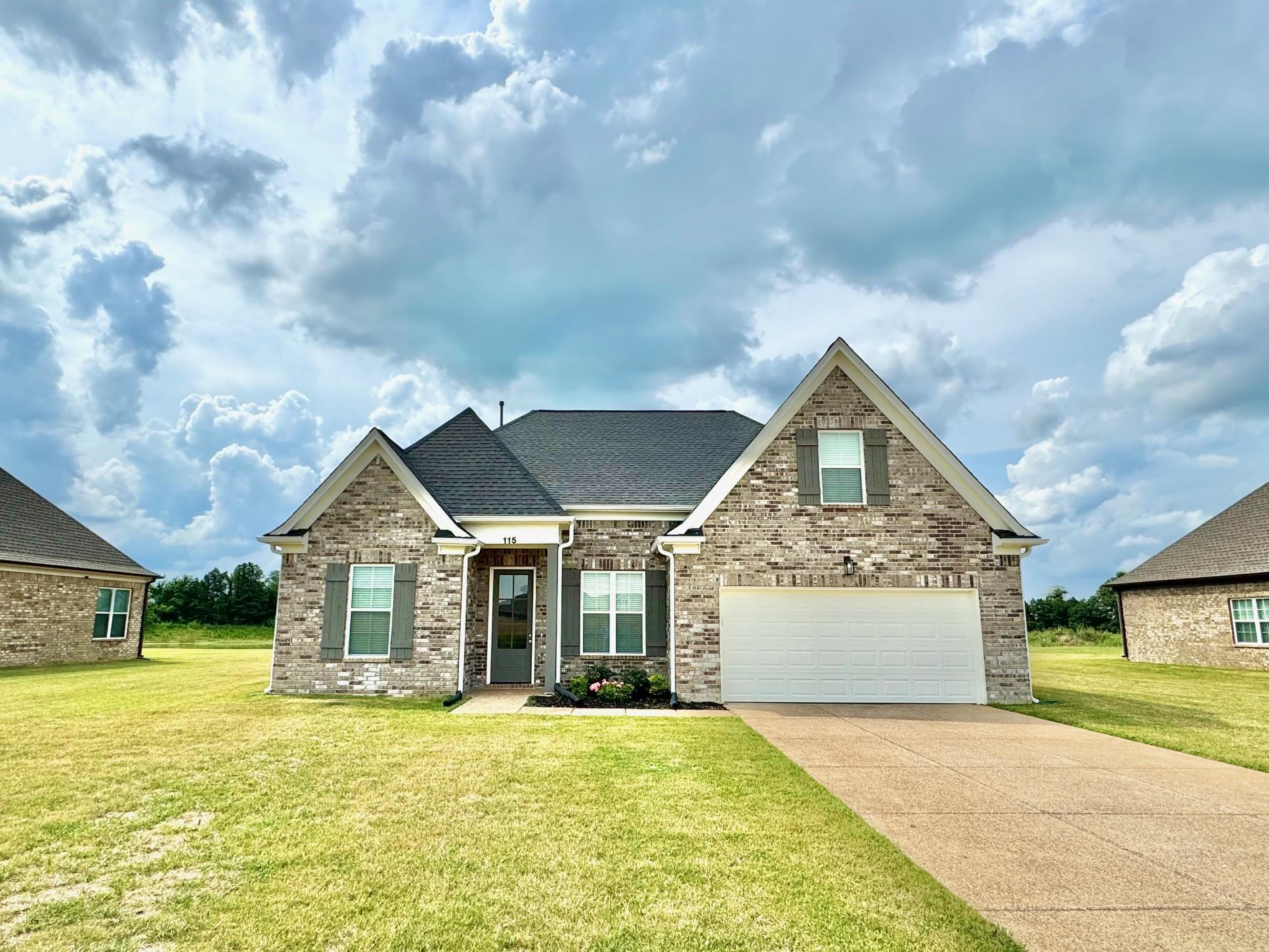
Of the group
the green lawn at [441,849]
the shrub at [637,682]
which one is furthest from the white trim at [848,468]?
the green lawn at [441,849]

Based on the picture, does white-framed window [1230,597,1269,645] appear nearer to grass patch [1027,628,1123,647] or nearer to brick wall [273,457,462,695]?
grass patch [1027,628,1123,647]

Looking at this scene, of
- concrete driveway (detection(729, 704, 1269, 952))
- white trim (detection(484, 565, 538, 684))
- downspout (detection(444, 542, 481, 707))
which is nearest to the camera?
concrete driveway (detection(729, 704, 1269, 952))

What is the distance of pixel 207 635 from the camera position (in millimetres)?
37250

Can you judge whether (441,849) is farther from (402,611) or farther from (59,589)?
(59,589)

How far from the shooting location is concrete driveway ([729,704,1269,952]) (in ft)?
13.4

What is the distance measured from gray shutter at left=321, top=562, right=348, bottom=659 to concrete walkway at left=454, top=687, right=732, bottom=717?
9.60ft

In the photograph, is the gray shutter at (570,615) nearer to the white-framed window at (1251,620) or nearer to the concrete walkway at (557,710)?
the concrete walkway at (557,710)

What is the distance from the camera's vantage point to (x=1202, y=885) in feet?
15.1

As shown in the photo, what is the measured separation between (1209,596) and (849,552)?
17248 millimetres

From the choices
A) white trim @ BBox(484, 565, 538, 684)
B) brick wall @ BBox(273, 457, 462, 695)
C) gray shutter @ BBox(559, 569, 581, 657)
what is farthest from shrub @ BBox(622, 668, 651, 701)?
brick wall @ BBox(273, 457, 462, 695)

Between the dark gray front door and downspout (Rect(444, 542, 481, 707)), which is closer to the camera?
downspout (Rect(444, 542, 481, 707))

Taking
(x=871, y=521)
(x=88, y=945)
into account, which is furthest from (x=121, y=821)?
(x=871, y=521)

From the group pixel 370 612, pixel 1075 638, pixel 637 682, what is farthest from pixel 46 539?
pixel 1075 638

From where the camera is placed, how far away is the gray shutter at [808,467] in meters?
13.5
